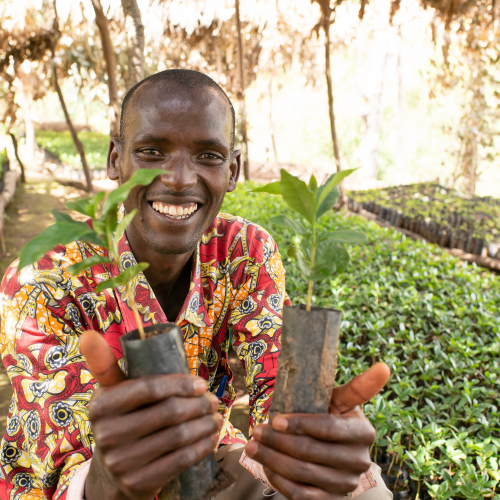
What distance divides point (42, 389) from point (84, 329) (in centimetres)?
37

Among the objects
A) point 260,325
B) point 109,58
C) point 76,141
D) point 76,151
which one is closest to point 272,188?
point 260,325

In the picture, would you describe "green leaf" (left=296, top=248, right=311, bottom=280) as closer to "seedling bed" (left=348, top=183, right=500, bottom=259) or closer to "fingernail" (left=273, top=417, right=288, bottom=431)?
"fingernail" (left=273, top=417, right=288, bottom=431)

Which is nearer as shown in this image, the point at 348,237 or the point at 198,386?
the point at 198,386

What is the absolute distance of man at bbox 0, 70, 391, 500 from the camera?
33.9 inches

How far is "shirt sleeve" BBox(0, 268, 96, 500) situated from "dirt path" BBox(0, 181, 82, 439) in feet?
16.1

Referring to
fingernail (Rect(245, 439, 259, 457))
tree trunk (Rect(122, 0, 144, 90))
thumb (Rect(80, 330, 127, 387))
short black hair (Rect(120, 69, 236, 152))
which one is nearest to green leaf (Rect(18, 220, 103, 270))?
thumb (Rect(80, 330, 127, 387))

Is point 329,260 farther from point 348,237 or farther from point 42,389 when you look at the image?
point 42,389

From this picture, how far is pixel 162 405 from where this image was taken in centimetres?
86

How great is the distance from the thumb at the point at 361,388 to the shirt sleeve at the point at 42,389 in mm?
714

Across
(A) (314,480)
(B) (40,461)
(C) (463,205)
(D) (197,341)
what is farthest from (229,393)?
(C) (463,205)

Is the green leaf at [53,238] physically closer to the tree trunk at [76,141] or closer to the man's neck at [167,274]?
the man's neck at [167,274]

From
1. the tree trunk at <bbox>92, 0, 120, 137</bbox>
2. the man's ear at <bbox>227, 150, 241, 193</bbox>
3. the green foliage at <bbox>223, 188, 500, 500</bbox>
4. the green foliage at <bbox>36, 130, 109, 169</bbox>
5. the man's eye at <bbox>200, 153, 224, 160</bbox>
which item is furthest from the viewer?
the green foliage at <bbox>36, 130, 109, 169</bbox>

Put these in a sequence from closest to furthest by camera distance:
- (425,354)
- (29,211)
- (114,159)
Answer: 1. (114,159)
2. (425,354)
3. (29,211)

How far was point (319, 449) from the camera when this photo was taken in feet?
3.05
